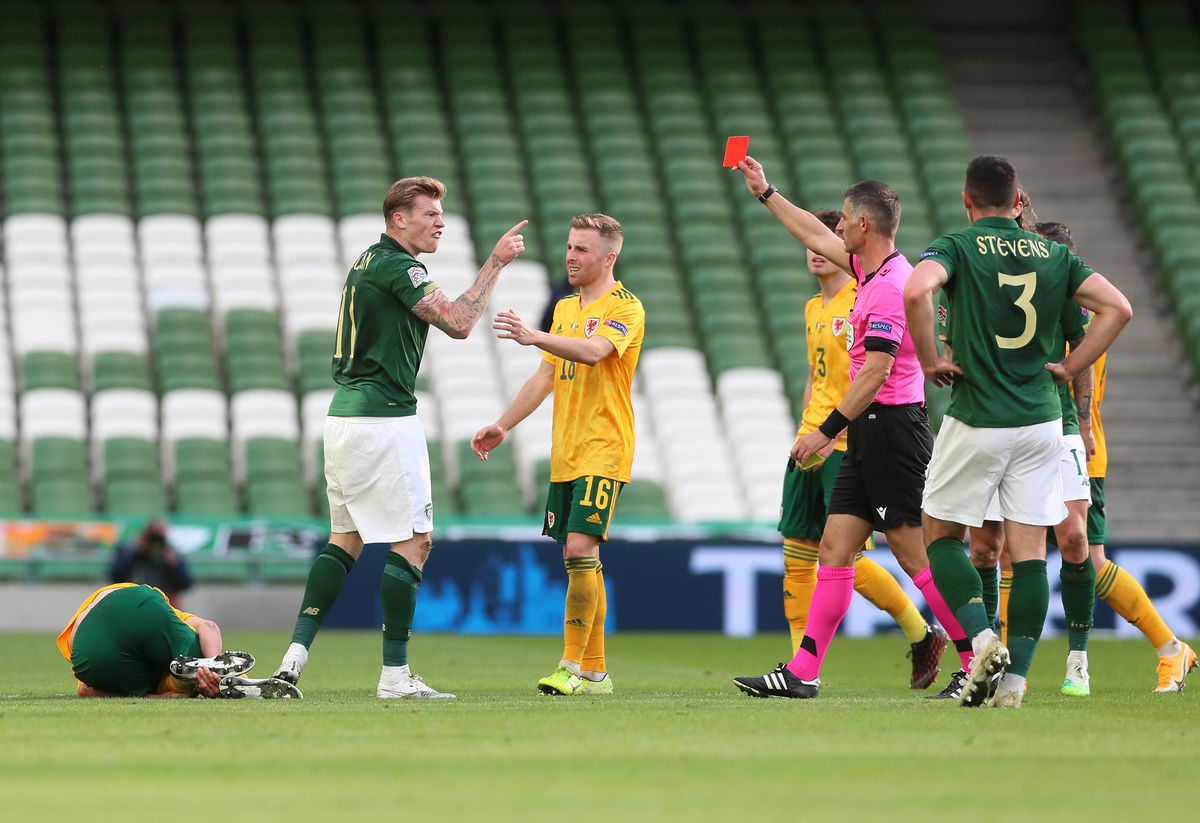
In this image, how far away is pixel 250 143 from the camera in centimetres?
2148

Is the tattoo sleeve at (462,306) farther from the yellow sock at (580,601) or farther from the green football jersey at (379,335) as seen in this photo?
the yellow sock at (580,601)

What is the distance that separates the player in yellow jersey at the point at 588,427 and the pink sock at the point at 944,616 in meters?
1.48

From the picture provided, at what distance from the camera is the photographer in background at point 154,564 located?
572 inches

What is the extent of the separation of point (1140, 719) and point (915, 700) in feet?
3.70

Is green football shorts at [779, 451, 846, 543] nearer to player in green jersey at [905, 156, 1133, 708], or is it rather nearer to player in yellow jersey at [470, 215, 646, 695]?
player in yellow jersey at [470, 215, 646, 695]

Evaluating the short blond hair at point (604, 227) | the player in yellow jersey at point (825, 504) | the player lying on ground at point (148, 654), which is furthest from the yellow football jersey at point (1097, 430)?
the player lying on ground at point (148, 654)

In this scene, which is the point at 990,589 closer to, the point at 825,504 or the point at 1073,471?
the point at 1073,471

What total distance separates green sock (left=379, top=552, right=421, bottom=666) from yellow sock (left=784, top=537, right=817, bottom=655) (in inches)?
79.4

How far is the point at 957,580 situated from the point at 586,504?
1.97 meters

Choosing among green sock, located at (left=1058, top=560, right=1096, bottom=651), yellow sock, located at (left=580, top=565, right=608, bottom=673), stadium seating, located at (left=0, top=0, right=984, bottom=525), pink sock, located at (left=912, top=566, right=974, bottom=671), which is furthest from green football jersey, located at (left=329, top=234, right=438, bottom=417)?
stadium seating, located at (left=0, top=0, right=984, bottom=525)

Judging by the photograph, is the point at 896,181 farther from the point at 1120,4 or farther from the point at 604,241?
the point at 604,241

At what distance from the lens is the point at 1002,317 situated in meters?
→ 7.04

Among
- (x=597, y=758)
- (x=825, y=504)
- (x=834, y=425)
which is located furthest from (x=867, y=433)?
(x=597, y=758)

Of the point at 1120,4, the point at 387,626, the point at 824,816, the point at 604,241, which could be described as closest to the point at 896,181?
the point at 1120,4
